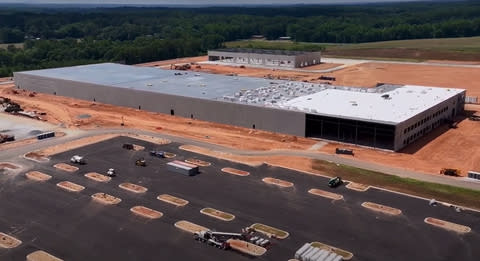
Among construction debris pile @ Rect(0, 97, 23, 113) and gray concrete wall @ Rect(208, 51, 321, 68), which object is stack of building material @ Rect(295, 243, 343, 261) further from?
gray concrete wall @ Rect(208, 51, 321, 68)

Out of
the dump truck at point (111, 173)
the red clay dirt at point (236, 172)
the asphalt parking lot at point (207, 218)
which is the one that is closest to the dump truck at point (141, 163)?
the asphalt parking lot at point (207, 218)

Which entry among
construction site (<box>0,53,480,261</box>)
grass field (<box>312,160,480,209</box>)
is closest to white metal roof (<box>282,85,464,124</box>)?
construction site (<box>0,53,480,261</box>)

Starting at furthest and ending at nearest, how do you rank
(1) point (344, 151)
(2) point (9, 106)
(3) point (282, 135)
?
(2) point (9, 106), (3) point (282, 135), (1) point (344, 151)

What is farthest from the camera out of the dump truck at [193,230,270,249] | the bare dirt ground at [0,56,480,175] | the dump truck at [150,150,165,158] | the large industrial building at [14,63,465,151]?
the large industrial building at [14,63,465,151]

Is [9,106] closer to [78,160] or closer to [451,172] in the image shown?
[78,160]

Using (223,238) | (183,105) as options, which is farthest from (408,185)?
(183,105)

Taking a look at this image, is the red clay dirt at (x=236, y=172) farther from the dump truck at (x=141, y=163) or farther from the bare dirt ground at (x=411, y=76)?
the bare dirt ground at (x=411, y=76)

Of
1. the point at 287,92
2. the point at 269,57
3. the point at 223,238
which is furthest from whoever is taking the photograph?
the point at 269,57

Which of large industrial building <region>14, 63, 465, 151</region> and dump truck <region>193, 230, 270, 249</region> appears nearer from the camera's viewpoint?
dump truck <region>193, 230, 270, 249</region>
